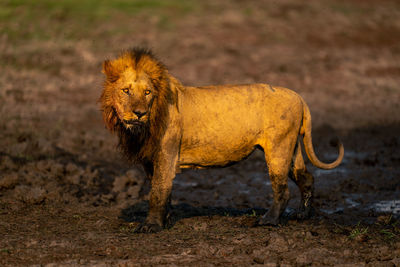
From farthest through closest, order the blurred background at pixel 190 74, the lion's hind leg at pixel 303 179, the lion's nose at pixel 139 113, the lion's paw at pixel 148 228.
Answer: the blurred background at pixel 190 74
the lion's hind leg at pixel 303 179
the lion's paw at pixel 148 228
the lion's nose at pixel 139 113

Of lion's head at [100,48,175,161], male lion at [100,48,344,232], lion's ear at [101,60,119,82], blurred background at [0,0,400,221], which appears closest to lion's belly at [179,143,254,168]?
male lion at [100,48,344,232]

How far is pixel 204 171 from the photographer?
34.9 ft

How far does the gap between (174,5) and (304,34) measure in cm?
496

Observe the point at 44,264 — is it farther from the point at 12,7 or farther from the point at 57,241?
the point at 12,7

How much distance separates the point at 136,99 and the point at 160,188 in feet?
3.36

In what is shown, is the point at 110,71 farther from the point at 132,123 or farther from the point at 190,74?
the point at 190,74

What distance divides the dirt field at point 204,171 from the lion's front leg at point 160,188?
0.20m

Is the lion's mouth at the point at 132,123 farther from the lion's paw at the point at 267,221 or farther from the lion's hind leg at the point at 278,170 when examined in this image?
the lion's paw at the point at 267,221

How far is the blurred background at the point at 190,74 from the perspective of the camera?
9328mm

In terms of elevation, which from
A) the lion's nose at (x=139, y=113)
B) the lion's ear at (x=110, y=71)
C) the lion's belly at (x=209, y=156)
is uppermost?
the lion's ear at (x=110, y=71)

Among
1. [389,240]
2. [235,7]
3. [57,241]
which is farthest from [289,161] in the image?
[235,7]

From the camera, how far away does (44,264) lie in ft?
17.4

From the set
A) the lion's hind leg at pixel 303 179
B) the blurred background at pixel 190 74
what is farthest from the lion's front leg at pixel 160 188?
the blurred background at pixel 190 74

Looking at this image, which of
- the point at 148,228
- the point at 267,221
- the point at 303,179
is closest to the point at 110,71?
the point at 148,228
